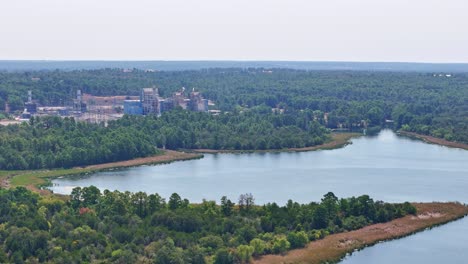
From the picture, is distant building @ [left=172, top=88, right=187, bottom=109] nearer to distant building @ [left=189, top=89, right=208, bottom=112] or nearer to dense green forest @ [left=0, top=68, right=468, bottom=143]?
distant building @ [left=189, top=89, right=208, bottom=112]

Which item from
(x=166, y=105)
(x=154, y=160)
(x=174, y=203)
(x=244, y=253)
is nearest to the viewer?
(x=244, y=253)

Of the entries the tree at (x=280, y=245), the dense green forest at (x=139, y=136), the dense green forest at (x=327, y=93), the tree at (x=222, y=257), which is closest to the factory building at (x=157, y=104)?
the dense green forest at (x=327, y=93)

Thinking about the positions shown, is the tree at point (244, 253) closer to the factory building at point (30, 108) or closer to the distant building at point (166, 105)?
the factory building at point (30, 108)

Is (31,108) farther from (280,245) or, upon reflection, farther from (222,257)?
(222,257)

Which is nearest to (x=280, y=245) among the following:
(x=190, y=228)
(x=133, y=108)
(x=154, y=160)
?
(x=190, y=228)

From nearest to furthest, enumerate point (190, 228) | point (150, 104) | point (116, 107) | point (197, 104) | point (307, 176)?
point (190, 228), point (307, 176), point (150, 104), point (197, 104), point (116, 107)

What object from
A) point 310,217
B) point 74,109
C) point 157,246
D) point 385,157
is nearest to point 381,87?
point 74,109
